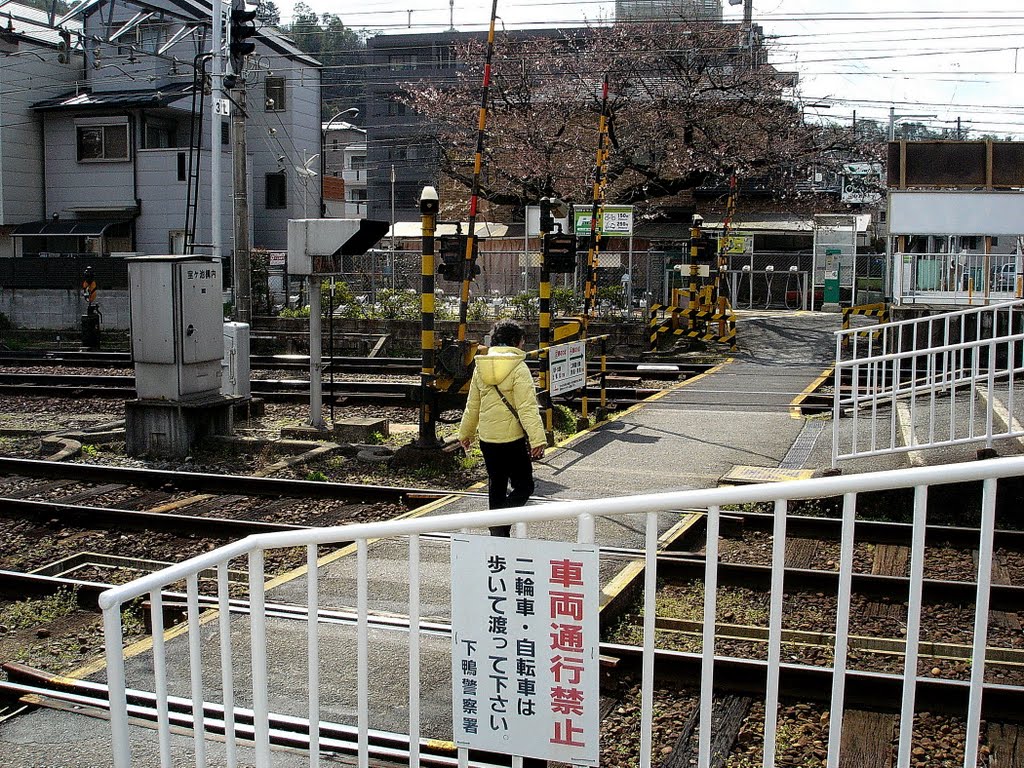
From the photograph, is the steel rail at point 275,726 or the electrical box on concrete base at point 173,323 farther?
the electrical box on concrete base at point 173,323

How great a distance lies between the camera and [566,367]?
12.8 m

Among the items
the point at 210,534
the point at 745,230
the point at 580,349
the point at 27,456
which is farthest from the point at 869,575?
the point at 745,230

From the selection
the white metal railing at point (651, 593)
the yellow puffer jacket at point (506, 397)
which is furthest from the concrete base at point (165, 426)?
the white metal railing at point (651, 593)

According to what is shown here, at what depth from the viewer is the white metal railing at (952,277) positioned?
63.5 ft

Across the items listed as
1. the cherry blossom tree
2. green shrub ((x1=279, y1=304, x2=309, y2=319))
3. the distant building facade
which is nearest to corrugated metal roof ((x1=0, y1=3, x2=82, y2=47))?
green shrub ((x1=279, y1=304, x2=309, y2=319))

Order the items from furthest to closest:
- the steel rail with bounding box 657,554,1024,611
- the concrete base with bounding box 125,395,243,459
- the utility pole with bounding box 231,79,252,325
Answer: the utility pole with bounding box 231,79,252,325 < the concrete base with bounding box 125,395,243,459 < the steel rail with bounding box 657,554,1024,611

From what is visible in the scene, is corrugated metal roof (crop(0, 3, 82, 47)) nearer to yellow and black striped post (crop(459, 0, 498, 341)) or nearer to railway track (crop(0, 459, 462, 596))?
yellow and black striped post (crop(459, 0, 498, 341))

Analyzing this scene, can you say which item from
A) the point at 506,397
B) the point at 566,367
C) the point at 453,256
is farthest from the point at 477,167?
the point at 506,397

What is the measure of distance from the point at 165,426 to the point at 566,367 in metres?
4.79

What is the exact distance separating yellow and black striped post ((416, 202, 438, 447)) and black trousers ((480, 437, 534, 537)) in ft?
12.6

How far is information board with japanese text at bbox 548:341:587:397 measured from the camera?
40.6ft

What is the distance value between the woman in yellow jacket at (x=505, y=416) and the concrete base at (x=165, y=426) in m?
5.81

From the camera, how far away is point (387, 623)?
563 cm

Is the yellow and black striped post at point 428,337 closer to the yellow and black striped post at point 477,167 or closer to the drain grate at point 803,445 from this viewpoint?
the yellow and black striped post at point 477,167
